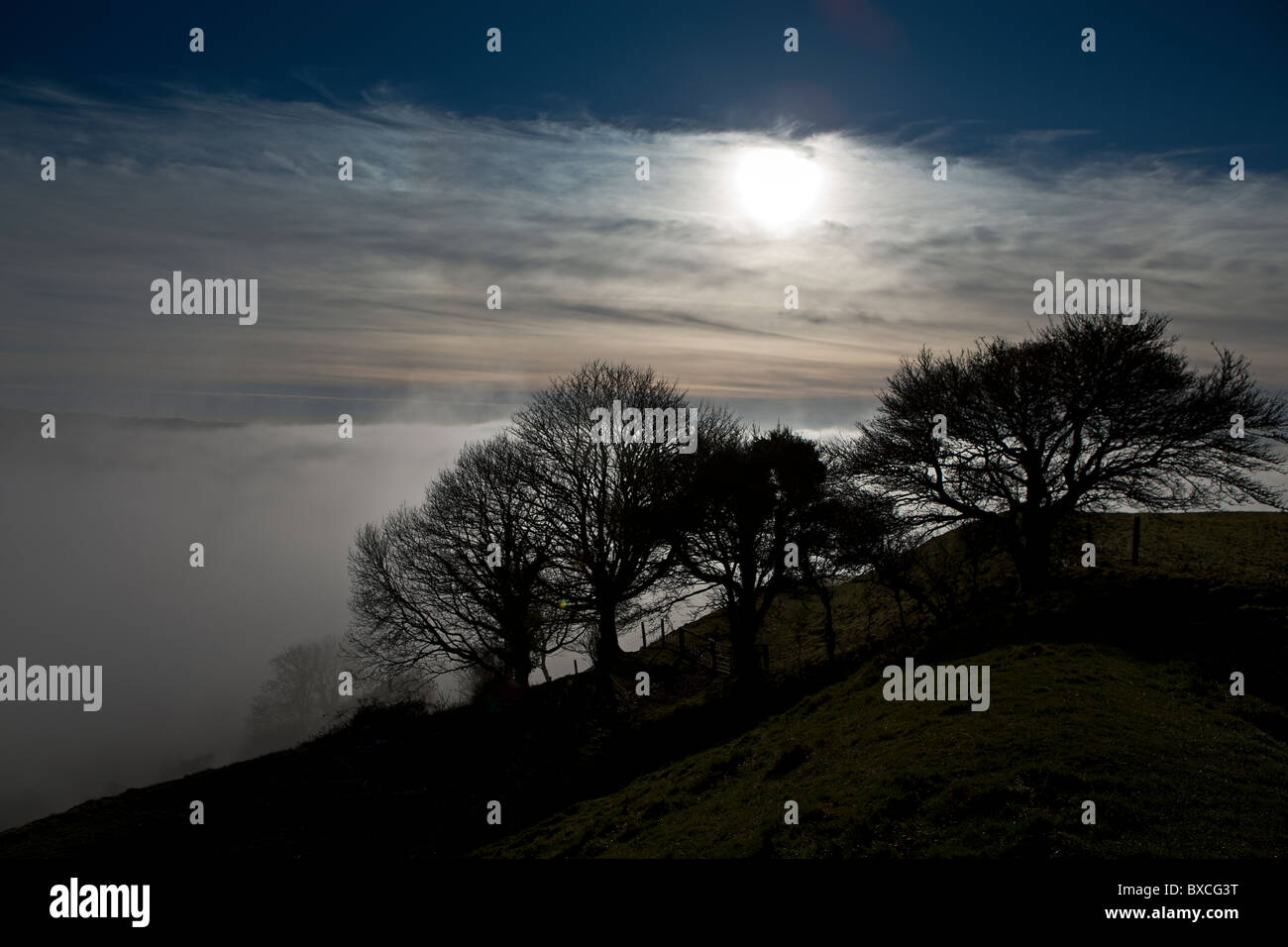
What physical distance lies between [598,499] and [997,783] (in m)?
30.5

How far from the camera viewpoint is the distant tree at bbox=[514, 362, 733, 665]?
4097 cm

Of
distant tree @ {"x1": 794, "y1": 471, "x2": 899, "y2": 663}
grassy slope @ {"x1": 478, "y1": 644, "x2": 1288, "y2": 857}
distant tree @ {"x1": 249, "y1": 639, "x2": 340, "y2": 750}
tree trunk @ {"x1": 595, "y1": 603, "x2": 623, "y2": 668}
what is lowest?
distant tree @ {"x1": 249, "y1": 639, "x2": 340, "y2": 750}

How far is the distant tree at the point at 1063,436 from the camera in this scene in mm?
31594

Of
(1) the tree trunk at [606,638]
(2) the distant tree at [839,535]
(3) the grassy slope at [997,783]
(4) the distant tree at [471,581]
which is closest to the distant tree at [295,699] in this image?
(4) the distant tree at [471,581]

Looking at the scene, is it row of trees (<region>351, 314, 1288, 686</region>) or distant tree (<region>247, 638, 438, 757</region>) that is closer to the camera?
row of trees (<region>351, 314, 1288, 686</region>)

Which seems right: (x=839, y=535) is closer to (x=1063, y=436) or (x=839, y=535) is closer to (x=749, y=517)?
(x=749, y=517)

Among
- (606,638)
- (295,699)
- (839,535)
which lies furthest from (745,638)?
(295,699)

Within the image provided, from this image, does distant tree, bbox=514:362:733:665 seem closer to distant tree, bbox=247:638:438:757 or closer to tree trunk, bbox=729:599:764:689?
tree trunk, bbox=729:599:764:689

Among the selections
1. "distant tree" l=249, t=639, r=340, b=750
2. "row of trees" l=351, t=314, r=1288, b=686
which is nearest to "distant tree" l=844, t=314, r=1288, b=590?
"row of trees" l=351, t=314, r=1288, b=686

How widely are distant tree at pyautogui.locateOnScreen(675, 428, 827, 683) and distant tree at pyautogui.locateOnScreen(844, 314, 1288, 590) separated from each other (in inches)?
132

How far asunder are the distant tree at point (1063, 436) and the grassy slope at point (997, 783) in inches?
475
